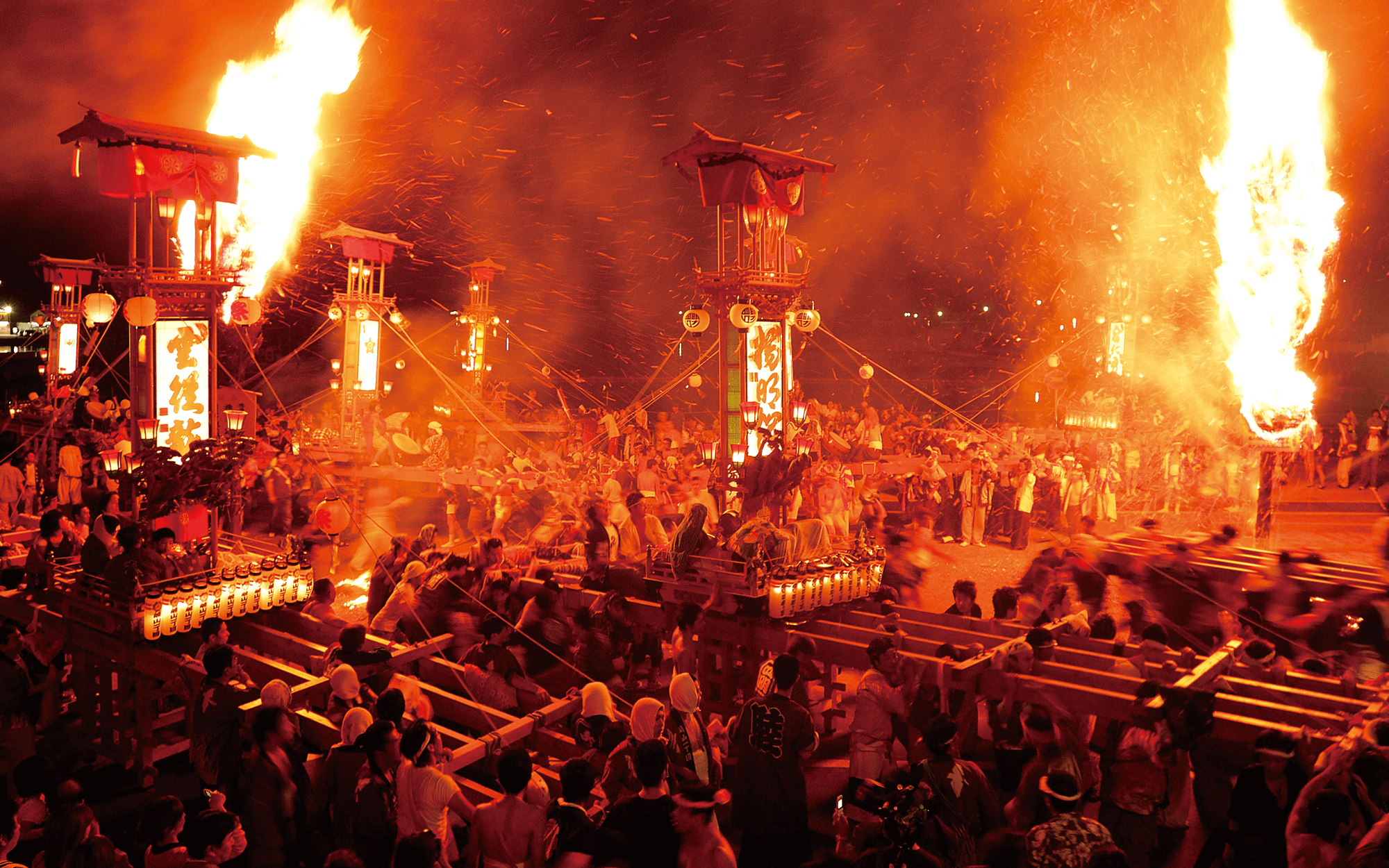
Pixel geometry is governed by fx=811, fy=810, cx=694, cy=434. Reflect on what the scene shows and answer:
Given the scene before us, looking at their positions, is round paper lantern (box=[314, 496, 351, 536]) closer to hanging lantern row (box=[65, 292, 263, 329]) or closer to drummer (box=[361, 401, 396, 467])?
hanging lantern row (box=[65, 292, 263, 329])

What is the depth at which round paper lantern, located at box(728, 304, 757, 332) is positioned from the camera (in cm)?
1031

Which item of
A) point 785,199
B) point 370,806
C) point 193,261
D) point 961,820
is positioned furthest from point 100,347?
point 961,820

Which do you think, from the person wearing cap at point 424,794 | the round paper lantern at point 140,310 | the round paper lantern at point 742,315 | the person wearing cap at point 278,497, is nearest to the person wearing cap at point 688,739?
the person wearing cap at point 424,794

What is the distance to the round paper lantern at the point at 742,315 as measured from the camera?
406 inches

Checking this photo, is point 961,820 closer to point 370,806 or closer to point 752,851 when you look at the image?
point 752,851

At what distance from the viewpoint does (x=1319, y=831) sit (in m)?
3.40

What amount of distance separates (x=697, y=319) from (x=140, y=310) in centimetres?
675

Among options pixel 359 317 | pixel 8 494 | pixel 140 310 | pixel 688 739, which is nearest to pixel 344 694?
pixel 688 739

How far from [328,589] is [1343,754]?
712 centimetres

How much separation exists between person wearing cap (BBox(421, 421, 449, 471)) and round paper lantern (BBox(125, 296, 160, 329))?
23.0 ft

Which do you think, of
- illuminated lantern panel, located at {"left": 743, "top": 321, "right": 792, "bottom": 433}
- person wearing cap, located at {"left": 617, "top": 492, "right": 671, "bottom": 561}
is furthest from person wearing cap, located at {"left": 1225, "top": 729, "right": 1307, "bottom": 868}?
illuminated lantern panel, located at {"left": 743, "top": 321, "right": 792, "bottom": 433}

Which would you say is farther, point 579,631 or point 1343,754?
point 579,631

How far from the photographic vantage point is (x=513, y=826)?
135 inches

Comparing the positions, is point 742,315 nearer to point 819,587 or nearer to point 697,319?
point 697,319
